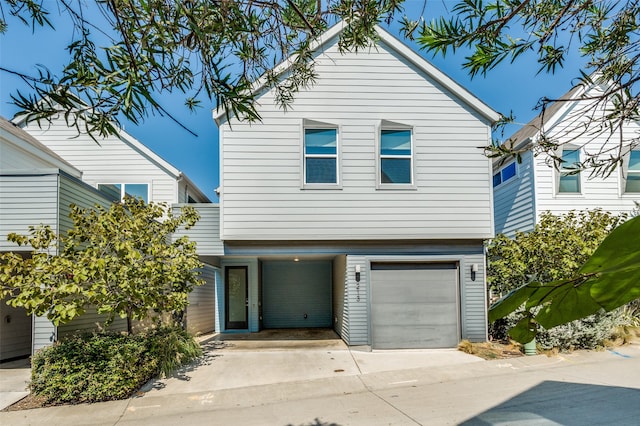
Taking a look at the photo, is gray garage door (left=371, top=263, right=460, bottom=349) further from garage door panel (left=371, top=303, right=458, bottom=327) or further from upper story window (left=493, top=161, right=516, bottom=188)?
upper story window (left=493, top=161, right=516, bottom=188)

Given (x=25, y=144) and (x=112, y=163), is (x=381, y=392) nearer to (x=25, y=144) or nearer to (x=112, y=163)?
(x=25, y=144)

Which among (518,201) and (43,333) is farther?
(518,201)

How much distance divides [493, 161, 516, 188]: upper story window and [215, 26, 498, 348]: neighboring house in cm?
390

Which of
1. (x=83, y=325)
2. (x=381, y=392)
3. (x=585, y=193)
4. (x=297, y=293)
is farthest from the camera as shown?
(x=297, y=293)

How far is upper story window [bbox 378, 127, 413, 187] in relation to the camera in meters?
9.36

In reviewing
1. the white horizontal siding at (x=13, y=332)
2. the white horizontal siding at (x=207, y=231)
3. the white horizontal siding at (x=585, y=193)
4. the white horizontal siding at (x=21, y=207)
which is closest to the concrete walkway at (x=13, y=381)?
the white horizontal siding at (x=13, y=332)

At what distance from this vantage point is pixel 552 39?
2.70 metres

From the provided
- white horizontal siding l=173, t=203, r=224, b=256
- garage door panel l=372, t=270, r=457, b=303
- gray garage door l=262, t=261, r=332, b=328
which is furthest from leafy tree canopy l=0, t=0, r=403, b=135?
gray garage door l=262, t=261, r=332, b=328

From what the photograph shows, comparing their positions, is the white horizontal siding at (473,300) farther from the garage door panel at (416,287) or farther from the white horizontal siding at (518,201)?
the white horizontal siding at (518,201)

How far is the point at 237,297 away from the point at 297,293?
2.10 m

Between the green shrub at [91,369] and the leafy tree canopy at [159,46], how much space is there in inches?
206

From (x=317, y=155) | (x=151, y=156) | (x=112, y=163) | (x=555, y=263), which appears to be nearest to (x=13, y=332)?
(x=112, y=163)

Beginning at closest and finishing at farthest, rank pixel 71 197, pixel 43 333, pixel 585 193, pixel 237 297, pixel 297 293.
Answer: pixel 43 333, pixel 71 197, pixel 585 193, pixel 237 297, pixel 297 293

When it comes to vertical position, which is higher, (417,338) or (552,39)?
(552,39)
